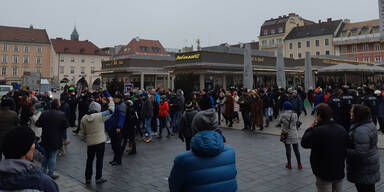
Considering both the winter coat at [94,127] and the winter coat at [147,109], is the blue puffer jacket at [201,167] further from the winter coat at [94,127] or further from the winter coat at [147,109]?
the winter coat at [147,109]

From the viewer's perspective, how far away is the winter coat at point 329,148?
3.66m

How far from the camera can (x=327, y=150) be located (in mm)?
3664

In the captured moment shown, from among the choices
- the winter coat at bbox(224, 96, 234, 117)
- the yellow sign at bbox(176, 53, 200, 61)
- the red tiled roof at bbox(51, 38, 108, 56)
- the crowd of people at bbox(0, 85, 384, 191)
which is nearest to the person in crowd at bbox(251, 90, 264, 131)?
the winter coat at bbox(224, 96, 234, 117)

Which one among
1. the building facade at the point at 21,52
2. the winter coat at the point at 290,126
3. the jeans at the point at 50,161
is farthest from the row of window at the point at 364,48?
the building facade at the point at 21,52

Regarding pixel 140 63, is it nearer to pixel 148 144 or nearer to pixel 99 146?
pixel 148 144

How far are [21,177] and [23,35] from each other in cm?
8677

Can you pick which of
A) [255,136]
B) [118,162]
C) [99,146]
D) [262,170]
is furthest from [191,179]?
[255,136]

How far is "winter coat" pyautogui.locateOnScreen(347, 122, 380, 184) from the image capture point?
375 cm

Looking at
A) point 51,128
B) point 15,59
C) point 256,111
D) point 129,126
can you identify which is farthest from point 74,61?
point 51,128

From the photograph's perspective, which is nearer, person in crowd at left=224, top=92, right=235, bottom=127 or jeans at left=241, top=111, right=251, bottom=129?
jeans at left=241, top=111, right=251, bottom=129

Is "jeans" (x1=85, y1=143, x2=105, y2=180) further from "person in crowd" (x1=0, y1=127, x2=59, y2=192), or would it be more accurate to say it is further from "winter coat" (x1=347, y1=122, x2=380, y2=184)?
"winter coat" (x1=347, y1=122, x2=380, y2=184)

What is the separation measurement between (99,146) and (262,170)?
388 cm

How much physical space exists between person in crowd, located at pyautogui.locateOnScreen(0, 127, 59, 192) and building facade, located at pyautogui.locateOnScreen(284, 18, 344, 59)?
70.8 meters

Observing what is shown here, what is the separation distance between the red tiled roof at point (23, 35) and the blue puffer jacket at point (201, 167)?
279 feet
